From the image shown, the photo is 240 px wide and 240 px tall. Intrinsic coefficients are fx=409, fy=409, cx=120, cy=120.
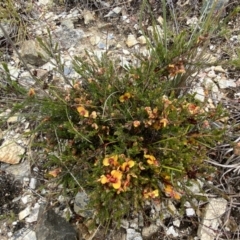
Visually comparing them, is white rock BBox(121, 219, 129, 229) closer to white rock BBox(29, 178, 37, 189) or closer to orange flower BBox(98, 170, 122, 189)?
orange flower BBox(98, 170, 122, 189)

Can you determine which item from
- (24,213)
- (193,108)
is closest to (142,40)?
(193,108)

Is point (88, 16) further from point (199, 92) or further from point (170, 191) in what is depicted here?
point (170, 191)

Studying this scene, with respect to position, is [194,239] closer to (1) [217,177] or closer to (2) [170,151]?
(1) [217,177]

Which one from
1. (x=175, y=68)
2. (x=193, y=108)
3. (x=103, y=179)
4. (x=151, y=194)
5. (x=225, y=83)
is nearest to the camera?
(x=103, y=179)

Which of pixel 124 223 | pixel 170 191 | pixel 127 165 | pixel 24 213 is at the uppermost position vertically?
pixel 127 165

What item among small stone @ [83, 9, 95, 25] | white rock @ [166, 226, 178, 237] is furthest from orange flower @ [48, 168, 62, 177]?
small stone @ [83, 9, 95, 25]

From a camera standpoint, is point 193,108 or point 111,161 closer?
point 111,161

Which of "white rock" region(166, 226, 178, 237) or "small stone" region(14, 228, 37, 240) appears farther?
"small stone" region(14, 228, 37, 240)

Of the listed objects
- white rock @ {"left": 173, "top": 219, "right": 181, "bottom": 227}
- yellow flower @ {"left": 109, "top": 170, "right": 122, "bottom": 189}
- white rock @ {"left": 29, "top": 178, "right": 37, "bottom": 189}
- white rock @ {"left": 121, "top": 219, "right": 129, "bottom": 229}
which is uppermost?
yellow flower @ {"left": 109, "top": 170, "right": 122, "bottom": 189}
